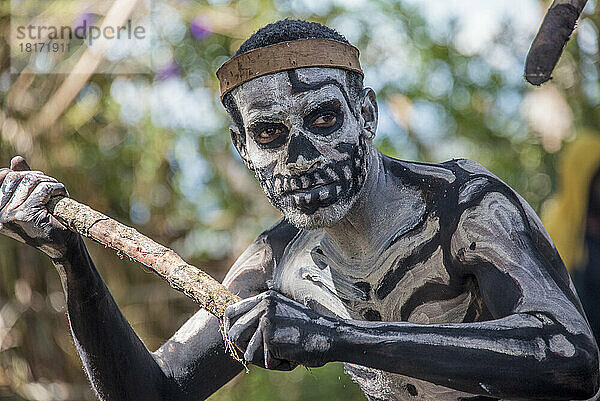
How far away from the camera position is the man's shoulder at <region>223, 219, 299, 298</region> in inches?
99.3

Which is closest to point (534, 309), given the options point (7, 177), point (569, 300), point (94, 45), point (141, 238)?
point (569, 300)

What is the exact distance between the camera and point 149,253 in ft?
6.95

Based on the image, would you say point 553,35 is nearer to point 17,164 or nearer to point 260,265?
point 260,265

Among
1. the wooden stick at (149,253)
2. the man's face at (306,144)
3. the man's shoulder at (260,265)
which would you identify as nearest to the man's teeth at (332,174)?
the man's face at (306,144)

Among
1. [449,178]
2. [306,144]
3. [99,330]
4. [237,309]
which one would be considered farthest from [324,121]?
[99,330]

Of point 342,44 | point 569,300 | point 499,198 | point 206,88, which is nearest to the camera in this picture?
point 569,300

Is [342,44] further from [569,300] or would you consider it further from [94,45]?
[94,45]

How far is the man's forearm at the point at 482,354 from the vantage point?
5.77 feet

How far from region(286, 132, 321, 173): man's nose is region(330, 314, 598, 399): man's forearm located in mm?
431

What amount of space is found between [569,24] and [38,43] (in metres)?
3.86

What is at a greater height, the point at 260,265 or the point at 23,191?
the point at 23,191

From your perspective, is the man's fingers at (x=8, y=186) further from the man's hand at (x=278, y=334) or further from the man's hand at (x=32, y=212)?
the man's hand at (x=278, y=334)

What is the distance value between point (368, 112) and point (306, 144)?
0.28 meters

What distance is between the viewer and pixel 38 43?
5.29 meters
